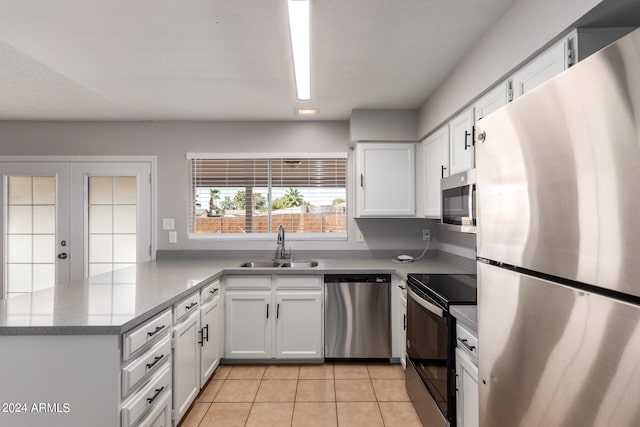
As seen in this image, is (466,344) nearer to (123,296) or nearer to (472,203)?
(472,203)

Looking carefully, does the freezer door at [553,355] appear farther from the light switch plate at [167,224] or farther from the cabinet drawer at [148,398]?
the light switch plate at [167,224]

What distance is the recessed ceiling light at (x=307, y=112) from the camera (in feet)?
11.0

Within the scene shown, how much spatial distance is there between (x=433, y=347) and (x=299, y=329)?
1.45 m

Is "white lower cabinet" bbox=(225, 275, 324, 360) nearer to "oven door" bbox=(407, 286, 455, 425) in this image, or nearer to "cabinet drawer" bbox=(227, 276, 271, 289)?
"cabinet drawer" bbox=(227, 276, 271, 289)

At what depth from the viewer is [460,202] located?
2.06 meters

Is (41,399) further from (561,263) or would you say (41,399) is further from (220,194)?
(220,194)

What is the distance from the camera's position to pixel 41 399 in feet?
4.74

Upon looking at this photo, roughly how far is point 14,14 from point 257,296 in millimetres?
2359

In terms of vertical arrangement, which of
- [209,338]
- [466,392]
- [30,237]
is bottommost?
[209,338]

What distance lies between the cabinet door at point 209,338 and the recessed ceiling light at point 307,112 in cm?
180

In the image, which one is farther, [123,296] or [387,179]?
[387,179]

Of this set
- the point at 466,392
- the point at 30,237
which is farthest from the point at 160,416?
the point at 30,237

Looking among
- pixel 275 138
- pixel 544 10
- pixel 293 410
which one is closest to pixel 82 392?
pixel 293 410

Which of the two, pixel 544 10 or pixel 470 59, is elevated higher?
pixel 470 59
